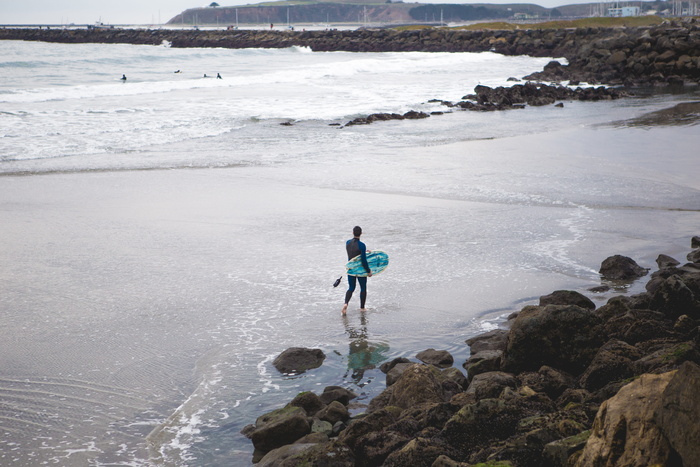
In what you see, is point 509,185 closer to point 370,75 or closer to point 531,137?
point 531,137

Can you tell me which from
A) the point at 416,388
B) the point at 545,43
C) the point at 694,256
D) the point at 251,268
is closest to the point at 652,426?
the point at 416,388

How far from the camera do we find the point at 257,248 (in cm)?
1180

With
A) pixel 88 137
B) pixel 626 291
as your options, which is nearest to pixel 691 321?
pixel 626 291

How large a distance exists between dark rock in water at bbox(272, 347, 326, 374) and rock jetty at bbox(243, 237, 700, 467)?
2.33ft

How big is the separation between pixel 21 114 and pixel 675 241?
27.2m

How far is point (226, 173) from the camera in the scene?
60.3 ft

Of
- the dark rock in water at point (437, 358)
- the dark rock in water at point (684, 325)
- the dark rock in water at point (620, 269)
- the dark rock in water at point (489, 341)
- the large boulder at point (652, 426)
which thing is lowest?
the dark rock in water at point (437, 358)

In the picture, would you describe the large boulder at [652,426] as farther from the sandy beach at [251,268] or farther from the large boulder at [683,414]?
the sandy beach at [251,268]

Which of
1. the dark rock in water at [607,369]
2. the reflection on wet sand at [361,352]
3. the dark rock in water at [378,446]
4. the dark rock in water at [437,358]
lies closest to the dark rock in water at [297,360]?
the reflection on wet sand at [361,352]

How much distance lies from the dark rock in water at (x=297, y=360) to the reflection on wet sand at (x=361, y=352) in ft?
1.26

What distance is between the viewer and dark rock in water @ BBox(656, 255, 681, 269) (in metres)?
10.3

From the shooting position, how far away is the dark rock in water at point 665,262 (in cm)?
1027

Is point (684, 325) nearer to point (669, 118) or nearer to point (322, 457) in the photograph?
point (322, 457)

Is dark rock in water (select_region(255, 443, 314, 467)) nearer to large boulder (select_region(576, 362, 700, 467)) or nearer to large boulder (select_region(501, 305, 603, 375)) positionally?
large boulder (select_region(576, 362, 700, 467))
